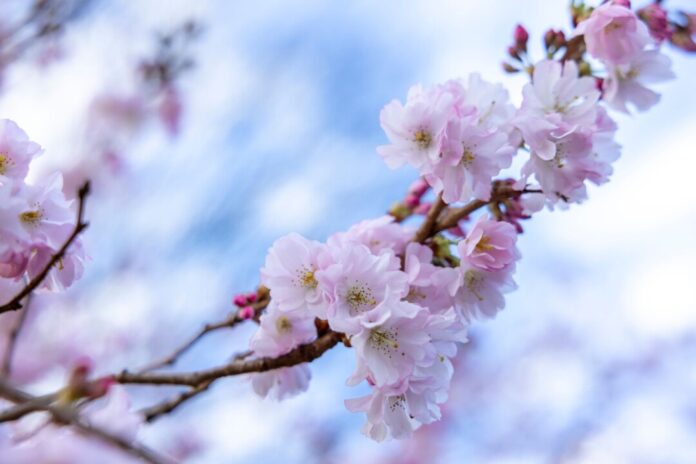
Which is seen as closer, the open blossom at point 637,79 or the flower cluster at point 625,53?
the flower cluster at point 625,53

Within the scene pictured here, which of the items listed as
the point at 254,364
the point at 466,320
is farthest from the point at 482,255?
the point at 254,364

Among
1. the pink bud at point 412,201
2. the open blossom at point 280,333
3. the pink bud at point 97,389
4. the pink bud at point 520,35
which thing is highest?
the pink bud at point 97,389

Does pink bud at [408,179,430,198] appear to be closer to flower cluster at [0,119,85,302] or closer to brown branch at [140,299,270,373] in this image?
brown branch at [140,299,270,373]

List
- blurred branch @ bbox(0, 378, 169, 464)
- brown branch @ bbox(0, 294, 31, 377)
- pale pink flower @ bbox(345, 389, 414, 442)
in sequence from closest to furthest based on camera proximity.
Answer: blurred branch @ bbox(0, 378, 169, 464), pale pink flower @ bbox(345, 389, 414, 442), brown branch @ bbox(0, 294, 31, 377)

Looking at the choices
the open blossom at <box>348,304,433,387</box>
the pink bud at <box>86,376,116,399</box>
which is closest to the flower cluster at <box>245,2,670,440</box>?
the open blossom at <box>348,304,433,387</box>

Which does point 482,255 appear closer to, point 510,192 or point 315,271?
point 510,192

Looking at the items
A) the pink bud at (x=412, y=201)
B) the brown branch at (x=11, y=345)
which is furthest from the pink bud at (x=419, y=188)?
the brown branch at (x=11, y=345)

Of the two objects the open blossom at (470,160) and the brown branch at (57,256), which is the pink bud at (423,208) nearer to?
the open blossom at (470,160)
